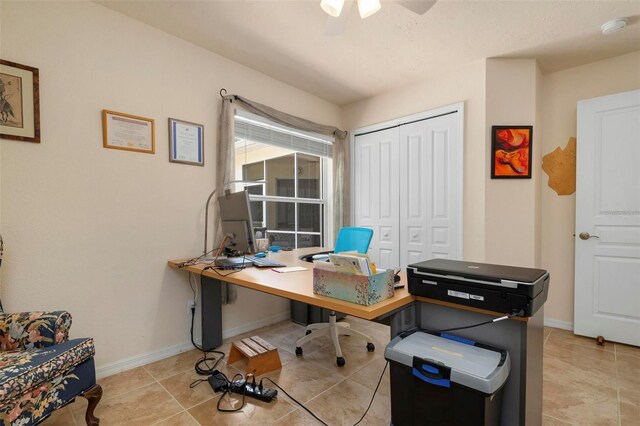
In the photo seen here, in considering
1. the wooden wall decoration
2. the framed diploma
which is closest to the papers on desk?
the framed diploma

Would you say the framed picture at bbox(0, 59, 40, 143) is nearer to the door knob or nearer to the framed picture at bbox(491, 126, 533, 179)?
the framed picture at bbox(491, 126, 533, 179)

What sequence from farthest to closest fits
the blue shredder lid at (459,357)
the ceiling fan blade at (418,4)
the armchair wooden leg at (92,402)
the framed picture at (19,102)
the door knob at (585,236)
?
the door knob at (585,236)
the framed picture at (19,102)
the ceiling fan blade at (418,4)
the armchair wooden leg at (92,402)
the blue shredder lid at (459,357)

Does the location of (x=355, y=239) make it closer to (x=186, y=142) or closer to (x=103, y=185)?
(x=186, y=142)

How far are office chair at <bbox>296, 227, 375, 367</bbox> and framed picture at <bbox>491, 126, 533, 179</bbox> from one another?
1.44 m

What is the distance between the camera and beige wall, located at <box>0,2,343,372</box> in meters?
1.81

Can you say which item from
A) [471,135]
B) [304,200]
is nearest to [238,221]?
[304,200]

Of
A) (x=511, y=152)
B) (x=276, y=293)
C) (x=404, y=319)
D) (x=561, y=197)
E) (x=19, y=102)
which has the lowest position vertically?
(x=404, y=319)

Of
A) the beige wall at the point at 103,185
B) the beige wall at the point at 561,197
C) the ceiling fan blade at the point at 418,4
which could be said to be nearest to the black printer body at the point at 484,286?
the ceiling fan blade at the point at 418,4

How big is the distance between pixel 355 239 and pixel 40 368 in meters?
2.13

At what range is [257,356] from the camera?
2062 mm

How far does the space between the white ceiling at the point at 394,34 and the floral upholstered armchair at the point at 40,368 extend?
2.12 metres

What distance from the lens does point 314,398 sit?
181cm

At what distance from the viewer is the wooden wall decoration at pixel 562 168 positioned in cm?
288

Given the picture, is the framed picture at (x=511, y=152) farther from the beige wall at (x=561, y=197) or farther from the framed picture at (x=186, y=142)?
the framed picture at (x=186, y=142)
